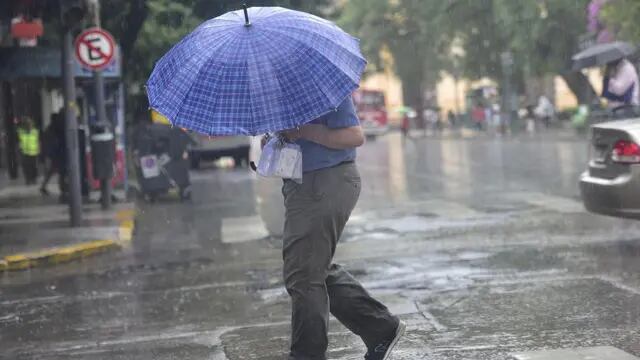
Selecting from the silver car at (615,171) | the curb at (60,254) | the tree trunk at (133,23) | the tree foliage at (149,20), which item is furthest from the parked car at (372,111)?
the silver car at (615,171)

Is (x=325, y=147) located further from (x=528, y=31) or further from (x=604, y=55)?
(x=528, y=31)

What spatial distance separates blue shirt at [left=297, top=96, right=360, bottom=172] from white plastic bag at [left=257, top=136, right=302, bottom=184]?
0.05 m

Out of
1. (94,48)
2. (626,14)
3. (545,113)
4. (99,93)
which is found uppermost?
(626,14)

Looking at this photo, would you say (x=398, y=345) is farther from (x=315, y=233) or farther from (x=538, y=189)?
(x=538, y=189)

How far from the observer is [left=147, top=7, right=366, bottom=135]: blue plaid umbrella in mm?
4383

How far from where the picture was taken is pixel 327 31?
15.1ft

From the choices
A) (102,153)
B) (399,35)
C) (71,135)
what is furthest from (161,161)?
(399,35)

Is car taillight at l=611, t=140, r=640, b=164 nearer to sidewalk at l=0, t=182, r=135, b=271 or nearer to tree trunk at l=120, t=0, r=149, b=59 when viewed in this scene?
sidewalk at l=0, t=182, r=135, b=271

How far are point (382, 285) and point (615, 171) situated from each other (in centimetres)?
254

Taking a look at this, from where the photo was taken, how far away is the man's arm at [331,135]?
464cm

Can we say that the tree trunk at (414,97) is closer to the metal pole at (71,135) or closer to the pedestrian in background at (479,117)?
the pedestrian in background at (479,117)

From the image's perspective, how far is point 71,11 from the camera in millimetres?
12164

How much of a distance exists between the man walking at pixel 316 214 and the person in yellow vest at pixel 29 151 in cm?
1920

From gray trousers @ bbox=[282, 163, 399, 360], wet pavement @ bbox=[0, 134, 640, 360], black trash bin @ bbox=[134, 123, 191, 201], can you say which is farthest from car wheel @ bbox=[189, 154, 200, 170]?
gray trousers @ bbox=[282, 163, 399, 360]
